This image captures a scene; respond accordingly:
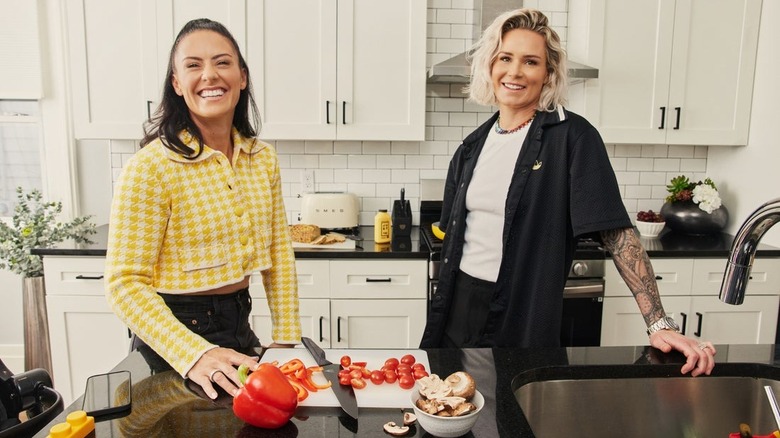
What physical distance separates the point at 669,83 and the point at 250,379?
2866mm

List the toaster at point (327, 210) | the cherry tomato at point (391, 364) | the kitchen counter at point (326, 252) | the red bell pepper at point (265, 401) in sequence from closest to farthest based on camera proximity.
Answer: the red bell pepper at point (265, 401) < the cherry tomato at point (391, 364) < the kitchen counter at point (326, 252) < the toaster at point (327, 210)

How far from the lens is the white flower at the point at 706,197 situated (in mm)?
3053

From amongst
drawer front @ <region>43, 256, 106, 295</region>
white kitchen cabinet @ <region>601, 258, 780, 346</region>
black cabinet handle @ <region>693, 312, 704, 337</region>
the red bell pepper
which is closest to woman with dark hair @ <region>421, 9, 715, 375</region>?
the red bell pepper

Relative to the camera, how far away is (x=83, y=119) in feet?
9.37

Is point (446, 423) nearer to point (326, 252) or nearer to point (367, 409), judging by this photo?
point (367, 409)

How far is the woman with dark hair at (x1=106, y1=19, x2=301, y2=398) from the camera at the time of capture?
3.91ft

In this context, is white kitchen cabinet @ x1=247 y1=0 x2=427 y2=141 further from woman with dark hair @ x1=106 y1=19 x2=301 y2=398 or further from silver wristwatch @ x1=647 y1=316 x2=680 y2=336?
silver wristwatch @ x1=647 y1=316 x2=680 y2=336

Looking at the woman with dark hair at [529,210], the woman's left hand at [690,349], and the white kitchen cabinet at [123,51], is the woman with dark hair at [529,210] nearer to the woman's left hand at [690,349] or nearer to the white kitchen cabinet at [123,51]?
the woman's left hand at [690,349]

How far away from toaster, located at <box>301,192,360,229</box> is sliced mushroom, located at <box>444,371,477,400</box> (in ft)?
6.90

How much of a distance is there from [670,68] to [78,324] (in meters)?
3.35

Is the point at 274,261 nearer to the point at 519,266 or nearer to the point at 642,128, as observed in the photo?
the point at 519,266

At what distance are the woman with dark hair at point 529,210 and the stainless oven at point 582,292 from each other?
3.06 feet

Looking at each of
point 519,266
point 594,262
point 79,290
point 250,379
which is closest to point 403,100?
point 594,262

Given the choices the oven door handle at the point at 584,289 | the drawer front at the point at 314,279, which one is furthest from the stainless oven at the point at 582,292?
the drawer front at the point at 314,279
